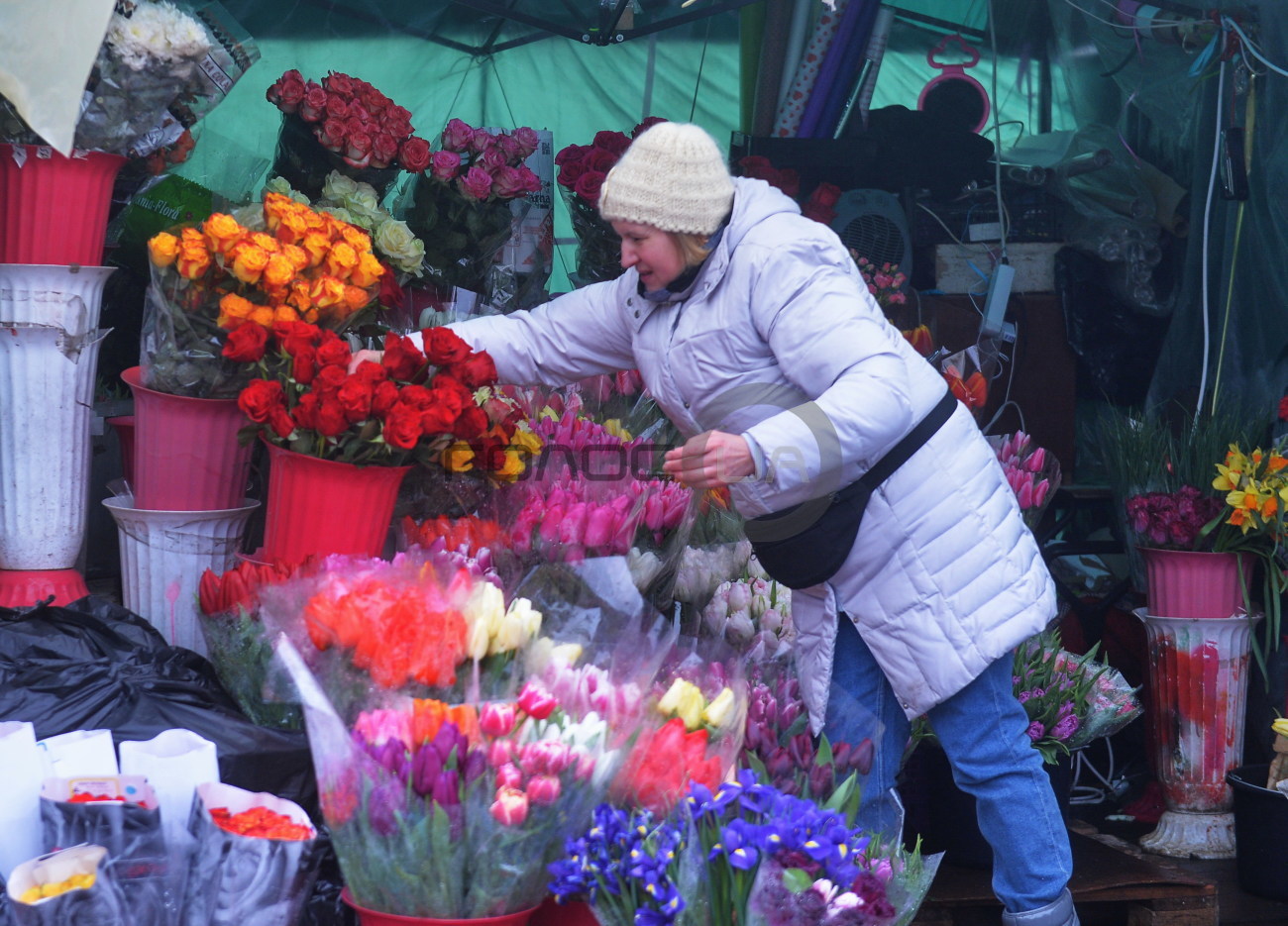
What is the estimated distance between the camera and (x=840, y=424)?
65.4 inches

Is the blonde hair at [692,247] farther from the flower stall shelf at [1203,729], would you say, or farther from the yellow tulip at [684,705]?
the flower stall shelf at [1203,729]

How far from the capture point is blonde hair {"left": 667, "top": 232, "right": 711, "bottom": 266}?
179cm

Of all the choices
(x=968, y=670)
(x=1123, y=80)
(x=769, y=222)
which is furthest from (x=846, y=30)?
(x=968, y=670)

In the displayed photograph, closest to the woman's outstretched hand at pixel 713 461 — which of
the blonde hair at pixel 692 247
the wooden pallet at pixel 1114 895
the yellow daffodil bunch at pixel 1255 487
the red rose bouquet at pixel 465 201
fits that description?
the blonde hair at pixel 692 247

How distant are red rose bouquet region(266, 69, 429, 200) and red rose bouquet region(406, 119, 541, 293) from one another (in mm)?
114

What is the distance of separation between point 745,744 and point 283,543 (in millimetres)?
788

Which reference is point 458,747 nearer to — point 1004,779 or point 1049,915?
point 1004,779

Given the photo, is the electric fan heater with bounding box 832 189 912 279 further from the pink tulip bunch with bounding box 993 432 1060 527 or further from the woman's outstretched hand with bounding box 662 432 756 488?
the woman's outstretched hand with bounding box 662 432 756 488

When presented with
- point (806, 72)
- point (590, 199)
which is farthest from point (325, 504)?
point (806, 72)

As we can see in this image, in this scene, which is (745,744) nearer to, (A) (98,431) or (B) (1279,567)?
(A) (98,431)

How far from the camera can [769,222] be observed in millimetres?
1818

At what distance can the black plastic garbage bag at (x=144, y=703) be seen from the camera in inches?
63.7

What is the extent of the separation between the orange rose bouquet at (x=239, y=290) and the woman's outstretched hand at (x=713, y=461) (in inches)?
24.1

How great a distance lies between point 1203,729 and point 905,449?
177 cm
